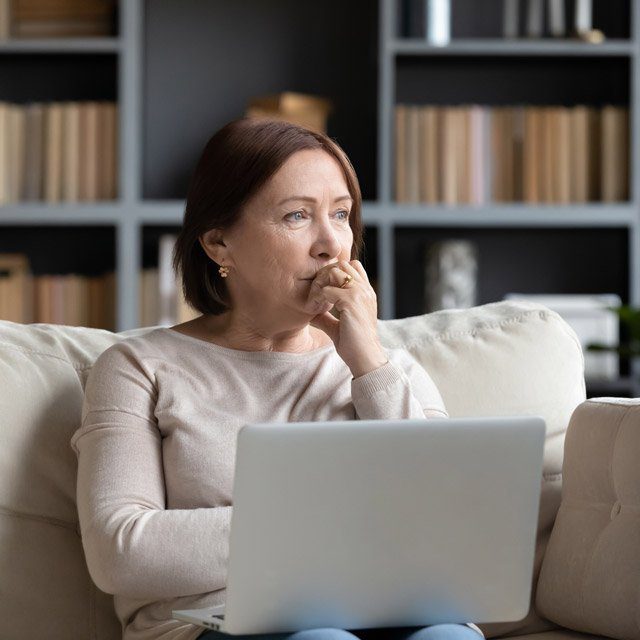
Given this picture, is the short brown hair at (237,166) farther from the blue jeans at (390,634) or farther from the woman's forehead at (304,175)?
the blue jeans at (390,634)

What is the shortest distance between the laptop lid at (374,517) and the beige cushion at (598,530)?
358 mm

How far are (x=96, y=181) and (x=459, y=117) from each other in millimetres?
1112

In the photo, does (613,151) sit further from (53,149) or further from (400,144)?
(53,149)

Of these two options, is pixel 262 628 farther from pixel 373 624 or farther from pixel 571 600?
pixel 571 600

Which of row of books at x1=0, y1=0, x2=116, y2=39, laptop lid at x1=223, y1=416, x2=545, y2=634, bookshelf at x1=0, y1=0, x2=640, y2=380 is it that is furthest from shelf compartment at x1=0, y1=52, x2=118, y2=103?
laptop lid at x1=223, y1=416, x2=545, y2=634

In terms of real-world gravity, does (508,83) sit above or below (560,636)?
above

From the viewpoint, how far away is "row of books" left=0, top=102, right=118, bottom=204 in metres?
3.47

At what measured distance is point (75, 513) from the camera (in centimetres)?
164

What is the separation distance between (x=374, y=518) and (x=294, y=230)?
59 centimetres

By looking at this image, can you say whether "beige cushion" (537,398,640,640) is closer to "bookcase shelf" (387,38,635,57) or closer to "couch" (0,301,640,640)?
"couch" (0,301,640,640)

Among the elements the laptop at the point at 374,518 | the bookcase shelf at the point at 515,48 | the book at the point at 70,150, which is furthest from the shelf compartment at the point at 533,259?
the laptop at the point at 374,518

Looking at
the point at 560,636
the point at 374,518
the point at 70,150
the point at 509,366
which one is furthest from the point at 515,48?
the point at 374,518

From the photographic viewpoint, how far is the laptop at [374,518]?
114cm

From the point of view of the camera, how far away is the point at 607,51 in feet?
11.5
